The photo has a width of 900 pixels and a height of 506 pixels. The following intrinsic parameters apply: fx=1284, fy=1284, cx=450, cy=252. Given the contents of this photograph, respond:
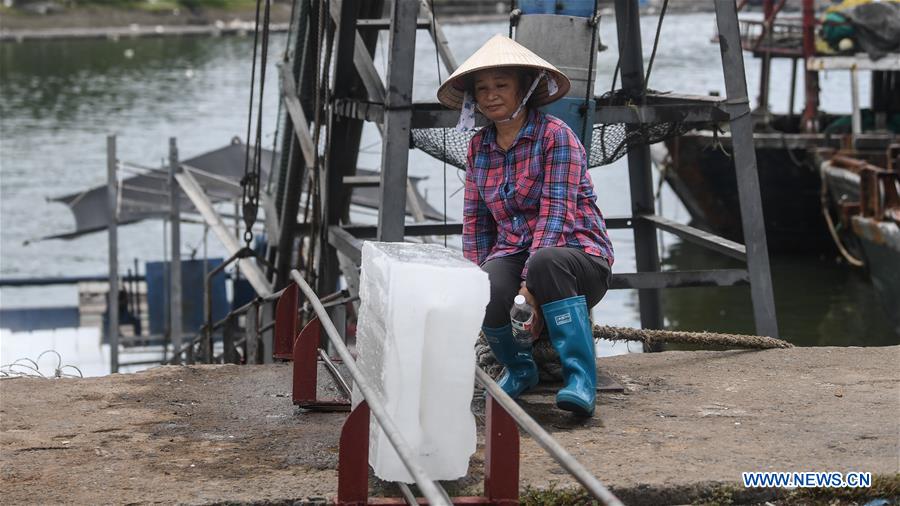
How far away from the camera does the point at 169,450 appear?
181 inches

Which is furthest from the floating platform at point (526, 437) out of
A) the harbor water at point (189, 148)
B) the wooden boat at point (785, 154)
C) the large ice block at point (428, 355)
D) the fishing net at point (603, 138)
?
the wooden boat at point (785, 154)

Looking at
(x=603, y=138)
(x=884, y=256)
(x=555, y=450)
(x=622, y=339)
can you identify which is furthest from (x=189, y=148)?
(x=555, y=450)

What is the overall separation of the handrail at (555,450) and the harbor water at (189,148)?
238 centimetres

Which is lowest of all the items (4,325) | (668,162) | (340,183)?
(4,325)

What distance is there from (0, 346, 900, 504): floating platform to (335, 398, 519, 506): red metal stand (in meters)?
0.25

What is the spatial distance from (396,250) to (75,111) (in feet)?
160

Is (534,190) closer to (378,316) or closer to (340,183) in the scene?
(378,316)

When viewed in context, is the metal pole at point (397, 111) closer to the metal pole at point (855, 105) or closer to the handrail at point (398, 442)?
the handrail at point (398, 442)

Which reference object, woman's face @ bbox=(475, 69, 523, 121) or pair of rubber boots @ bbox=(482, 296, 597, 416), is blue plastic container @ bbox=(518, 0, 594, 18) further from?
pair of rubber boots @ bbox=(482, 296, 597, 416)

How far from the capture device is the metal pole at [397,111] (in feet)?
21.4

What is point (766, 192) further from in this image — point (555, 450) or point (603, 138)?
point (555, 450)

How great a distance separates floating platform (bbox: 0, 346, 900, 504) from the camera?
416 centimetres

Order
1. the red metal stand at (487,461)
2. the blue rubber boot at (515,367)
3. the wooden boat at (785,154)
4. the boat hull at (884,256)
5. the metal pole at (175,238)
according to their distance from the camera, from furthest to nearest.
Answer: the wooden boat at (785,154) → the boat hull at (884,256) → the metal pole at (175,238) → the blue rubber boot at (515,367) → the red metal stand at (487,461)

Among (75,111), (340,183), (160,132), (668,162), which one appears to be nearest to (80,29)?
(75,111)
